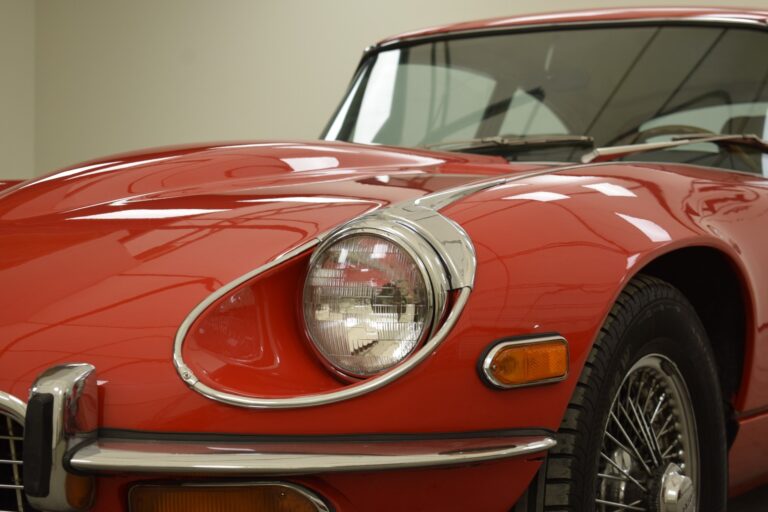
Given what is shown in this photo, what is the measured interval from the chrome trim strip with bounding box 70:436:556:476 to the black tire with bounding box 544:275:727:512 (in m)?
0.16

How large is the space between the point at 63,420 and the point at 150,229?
383mm

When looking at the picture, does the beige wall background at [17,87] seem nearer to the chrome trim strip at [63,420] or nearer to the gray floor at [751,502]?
the gray floor at [751,502]

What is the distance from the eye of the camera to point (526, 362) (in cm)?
132

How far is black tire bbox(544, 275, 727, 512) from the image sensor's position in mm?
1388

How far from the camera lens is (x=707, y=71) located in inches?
96.8

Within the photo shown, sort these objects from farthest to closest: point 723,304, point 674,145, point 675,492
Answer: point 674,145 < point 723,304 < point 675,492

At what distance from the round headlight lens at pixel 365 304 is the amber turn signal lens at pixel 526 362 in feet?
0.33

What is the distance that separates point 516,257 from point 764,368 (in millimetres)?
834

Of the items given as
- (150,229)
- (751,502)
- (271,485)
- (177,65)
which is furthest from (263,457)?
(177,65)

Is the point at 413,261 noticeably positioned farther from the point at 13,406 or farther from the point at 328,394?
the point at 13,406

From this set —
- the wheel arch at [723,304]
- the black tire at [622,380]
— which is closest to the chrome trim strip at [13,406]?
the black tire at [622,380]

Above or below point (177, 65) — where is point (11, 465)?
below

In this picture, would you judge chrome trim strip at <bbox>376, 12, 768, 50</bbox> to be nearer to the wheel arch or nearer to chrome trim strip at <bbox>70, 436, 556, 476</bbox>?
the wheel arch

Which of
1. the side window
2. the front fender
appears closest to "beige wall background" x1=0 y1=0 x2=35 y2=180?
→ the side window
